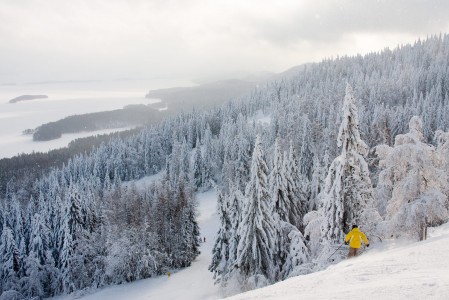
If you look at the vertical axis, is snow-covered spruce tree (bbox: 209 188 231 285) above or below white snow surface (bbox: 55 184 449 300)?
below

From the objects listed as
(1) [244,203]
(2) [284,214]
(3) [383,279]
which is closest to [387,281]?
(3) [383,279]

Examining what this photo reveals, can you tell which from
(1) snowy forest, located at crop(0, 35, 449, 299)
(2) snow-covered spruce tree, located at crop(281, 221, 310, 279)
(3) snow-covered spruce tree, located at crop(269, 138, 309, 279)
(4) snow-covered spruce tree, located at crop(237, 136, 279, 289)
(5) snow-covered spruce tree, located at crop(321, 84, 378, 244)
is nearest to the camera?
(1) snowy forest, located at crop(0, 35, 449, 299)

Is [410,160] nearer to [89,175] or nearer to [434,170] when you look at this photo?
[434,170]

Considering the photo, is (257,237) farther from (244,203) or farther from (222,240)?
(222,240)

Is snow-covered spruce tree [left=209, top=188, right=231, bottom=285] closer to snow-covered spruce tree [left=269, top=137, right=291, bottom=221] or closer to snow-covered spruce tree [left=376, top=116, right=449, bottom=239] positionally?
snow-covered spruce tree [left=269, top=137, right=291, bottom=221]

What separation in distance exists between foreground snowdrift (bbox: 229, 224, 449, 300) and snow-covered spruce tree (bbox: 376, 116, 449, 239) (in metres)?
3.45

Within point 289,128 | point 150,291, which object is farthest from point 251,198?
point 289,128

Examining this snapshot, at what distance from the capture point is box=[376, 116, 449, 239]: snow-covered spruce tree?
50.9 feet

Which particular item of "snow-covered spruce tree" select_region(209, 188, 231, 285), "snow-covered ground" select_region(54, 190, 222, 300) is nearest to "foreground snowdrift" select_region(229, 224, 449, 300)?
"snow-covered ground" select_region(54, 190, 222, 300)

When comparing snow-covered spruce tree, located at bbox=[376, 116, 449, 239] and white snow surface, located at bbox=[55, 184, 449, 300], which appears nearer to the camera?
white snow surface, located at bbox=[55, 184, 449, 300]

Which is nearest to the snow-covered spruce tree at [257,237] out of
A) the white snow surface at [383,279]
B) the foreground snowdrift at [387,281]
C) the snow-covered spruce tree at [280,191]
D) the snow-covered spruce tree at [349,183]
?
the snow-covered spruce tree at [280,191]

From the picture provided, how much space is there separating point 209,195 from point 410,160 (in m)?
71.9

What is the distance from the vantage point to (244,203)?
26.8 m

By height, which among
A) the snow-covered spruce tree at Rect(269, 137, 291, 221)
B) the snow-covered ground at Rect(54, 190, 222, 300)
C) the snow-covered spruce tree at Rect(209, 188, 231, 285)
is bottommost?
the snow-covered ground at Rect(54, 190, 222, 300)
